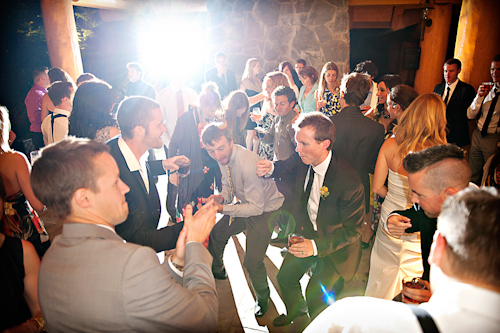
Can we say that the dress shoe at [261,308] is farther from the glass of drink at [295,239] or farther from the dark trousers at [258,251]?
the glass of drink at [295,239]

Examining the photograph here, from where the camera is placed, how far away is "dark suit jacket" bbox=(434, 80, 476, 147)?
4047mm

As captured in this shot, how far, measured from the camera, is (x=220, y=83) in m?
6.47

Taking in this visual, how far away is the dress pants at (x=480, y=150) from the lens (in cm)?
376

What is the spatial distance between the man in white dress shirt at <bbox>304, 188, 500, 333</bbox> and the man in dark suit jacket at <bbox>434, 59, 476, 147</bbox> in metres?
3.99

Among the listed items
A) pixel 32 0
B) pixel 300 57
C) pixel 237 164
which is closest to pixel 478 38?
pixel 300 57

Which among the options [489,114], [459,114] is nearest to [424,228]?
[489,114]

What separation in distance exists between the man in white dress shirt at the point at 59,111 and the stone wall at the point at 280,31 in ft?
15.1

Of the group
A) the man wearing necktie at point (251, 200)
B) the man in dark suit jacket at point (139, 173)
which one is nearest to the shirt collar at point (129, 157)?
the man in dark suit jacket at point (139, 173)

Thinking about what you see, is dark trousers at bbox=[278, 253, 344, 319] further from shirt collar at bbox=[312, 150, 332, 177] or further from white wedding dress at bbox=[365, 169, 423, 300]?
shirt collar at bbox=[312, 150, 332, 177]

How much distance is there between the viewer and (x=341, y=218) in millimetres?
2094

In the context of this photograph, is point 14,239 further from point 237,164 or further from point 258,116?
point 258,116

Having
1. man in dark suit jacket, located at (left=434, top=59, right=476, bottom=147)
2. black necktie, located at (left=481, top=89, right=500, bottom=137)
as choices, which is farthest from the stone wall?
black necktie, located at (left=481, top=89, right=500, bottom=137)

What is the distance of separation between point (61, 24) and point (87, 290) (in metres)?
5.56

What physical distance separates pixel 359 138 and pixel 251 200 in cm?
136
